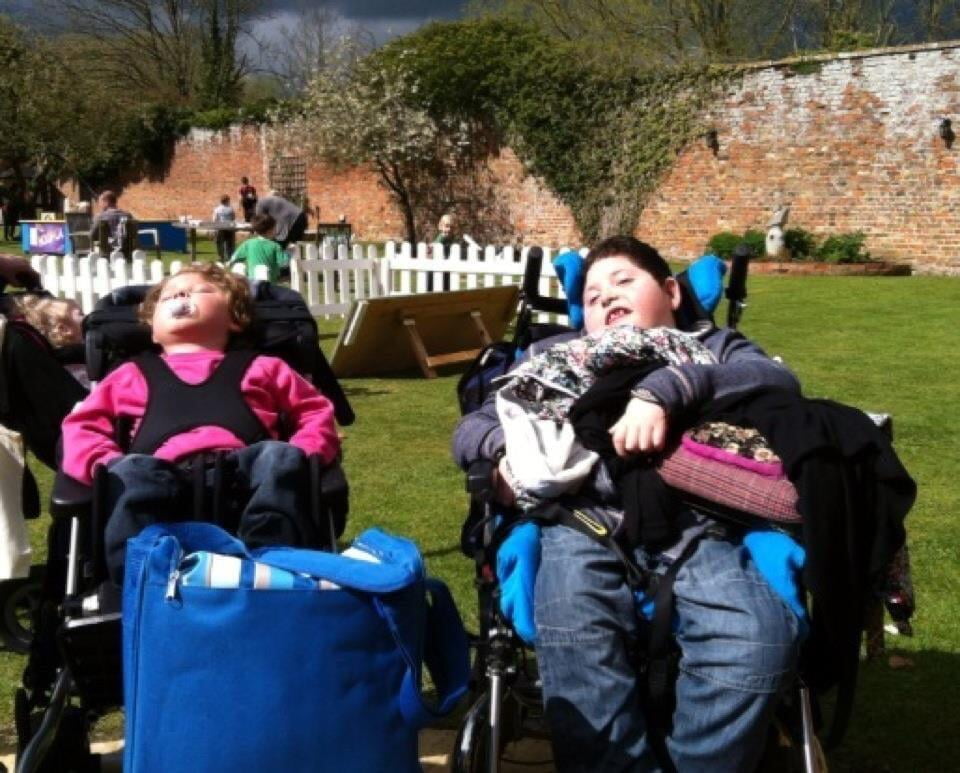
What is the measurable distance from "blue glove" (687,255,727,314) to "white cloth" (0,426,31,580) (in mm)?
2261

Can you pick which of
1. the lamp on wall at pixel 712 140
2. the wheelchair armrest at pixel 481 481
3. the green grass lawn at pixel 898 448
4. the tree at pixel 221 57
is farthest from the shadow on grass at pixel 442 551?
the tree at pixel 221 57

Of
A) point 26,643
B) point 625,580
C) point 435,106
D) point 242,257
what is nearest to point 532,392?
point 625,580

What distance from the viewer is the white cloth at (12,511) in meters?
3.78

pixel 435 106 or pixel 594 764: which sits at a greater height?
pixel 435 106

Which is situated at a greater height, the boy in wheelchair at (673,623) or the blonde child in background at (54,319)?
the blonde child in background at (54,319)

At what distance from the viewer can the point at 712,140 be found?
23672mm

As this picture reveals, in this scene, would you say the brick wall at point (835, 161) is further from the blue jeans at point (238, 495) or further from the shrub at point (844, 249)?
the blue jeans at point (238, 495)

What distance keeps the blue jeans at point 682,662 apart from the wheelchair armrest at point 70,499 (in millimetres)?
1129

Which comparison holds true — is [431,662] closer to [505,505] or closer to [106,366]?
[505,505]

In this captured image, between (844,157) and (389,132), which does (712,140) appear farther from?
(389,132)

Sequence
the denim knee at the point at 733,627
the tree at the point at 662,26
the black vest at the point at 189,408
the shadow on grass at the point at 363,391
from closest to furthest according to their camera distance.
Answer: the denim knee at the point at 733,627 → the black vest at the point at 189,408 → the shadow on grass at the point at 363,391 → the tree at the point at 662,26

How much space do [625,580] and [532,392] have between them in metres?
0.58

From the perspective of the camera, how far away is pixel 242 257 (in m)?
10.9

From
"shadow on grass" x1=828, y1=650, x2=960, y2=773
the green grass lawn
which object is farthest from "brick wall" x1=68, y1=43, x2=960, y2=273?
"shadow on grass" x1=828, y1=650, x2=960, y2=773
